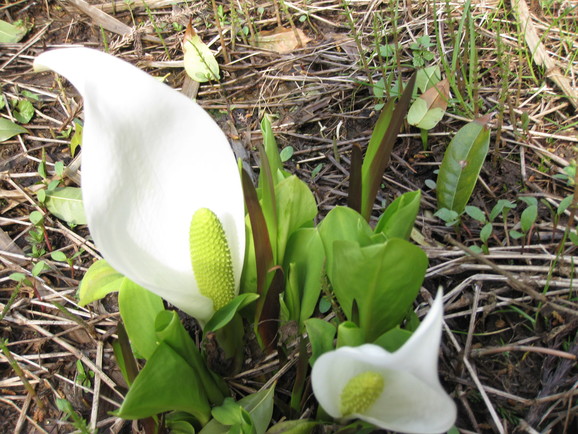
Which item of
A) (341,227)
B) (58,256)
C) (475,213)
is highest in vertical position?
(341,227)

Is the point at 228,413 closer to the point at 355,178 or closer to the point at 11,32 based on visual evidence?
the point at 355,178

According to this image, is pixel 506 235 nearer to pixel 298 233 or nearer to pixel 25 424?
pixel 298 233

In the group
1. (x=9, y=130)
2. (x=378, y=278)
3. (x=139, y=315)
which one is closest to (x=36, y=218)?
(x=9, y=130)

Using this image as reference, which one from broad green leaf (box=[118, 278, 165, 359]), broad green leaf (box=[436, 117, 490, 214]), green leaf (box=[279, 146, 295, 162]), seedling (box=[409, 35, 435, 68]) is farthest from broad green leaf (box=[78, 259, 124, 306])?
seedling (box=[409, 35, 435, 68])

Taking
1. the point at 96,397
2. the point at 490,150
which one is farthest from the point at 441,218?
the point at 96,397

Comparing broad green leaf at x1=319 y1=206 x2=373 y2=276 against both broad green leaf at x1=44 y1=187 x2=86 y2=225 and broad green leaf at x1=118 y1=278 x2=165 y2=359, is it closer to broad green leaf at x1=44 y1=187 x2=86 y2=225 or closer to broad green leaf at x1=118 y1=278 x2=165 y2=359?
broad green leaf at x1=118 y1=278 x2=165 y2=359

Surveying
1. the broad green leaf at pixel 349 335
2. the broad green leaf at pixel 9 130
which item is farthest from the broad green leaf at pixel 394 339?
the broad green leaf at pixel 9 130
